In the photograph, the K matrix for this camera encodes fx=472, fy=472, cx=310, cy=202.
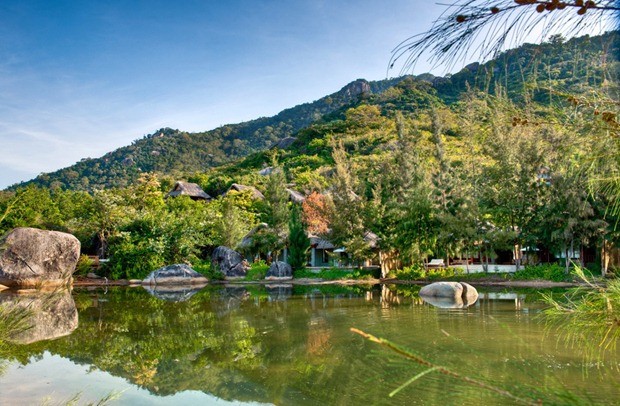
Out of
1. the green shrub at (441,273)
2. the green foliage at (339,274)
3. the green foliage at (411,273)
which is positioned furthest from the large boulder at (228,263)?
the green shrub at (441,273)

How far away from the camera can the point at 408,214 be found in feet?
71.2

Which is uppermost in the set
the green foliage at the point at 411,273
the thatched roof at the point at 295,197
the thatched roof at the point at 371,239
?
the thatched roof at the point at 295,197

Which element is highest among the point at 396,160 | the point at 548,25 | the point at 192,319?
the point at 396,160

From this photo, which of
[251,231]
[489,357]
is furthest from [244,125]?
[489,357]

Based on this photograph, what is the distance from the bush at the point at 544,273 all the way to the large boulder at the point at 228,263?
1342 centimetres

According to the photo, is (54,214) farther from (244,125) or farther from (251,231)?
(244,125)

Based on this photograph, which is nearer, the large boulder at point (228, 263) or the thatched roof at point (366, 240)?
the thatched roof at point (366, 240)

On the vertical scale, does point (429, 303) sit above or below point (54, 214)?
below

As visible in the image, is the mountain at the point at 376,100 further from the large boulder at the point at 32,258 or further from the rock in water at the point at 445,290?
the large boulder at the point at 32,258

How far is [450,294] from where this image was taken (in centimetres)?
1456

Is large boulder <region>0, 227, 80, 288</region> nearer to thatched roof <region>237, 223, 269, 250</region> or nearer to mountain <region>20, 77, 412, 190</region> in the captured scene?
thatched roof <region>237, 223, 269, 250</region>

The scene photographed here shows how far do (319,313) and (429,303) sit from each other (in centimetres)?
339

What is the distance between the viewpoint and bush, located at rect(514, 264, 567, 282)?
60.4ft

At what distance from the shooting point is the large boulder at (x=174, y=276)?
23.2 meters
